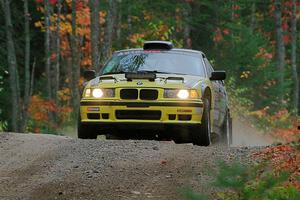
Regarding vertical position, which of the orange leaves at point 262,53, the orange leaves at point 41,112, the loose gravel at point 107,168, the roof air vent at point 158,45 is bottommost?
the orange leaves at point 41,112

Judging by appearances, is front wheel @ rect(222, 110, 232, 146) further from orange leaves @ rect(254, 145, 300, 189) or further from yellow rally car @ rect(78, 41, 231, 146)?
orange leaves @ rect(254, 145, 300, 189)

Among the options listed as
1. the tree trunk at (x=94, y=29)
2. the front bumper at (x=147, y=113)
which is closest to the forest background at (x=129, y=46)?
the tree trunk at (x=94, y=29)

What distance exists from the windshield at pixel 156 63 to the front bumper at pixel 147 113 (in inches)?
44.6

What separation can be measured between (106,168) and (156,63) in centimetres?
419

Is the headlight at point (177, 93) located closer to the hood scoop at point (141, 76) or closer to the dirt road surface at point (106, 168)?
the hood scoop at point (141, 76)

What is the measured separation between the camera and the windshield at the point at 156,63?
12.8 m

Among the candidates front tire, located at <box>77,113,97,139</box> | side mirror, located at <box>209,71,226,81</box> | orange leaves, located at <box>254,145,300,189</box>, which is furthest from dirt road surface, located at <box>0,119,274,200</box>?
side mirror, located at <box>209,71,226,81</box>

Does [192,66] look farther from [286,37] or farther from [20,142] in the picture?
[286,37]

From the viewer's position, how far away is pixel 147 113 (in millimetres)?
11648

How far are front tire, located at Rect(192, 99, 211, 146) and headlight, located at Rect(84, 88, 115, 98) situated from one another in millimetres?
1416

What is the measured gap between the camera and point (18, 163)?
9.84m

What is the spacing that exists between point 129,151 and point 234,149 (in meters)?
1.58

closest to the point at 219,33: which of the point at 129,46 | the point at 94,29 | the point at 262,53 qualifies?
the point at 262,53

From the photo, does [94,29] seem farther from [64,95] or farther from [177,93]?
[64,95]
